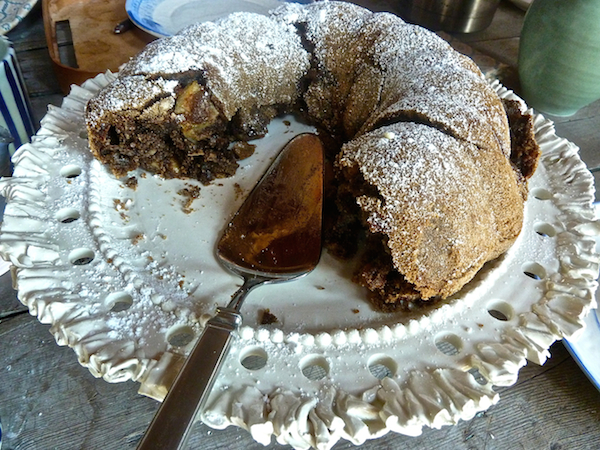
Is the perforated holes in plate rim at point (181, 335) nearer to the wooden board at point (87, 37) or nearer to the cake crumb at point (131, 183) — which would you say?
the cake crumb at point (131, 183)

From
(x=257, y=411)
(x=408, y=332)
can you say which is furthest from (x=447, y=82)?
(x=257, y=411)

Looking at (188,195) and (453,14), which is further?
(453,14)

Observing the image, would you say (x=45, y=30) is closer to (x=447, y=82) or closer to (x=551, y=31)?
(x=447, y=82)

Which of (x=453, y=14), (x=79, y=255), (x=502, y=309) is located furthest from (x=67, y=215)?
(x=453, y=14)

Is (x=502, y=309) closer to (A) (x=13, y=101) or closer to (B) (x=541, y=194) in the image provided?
(B) (x=541, y=194)

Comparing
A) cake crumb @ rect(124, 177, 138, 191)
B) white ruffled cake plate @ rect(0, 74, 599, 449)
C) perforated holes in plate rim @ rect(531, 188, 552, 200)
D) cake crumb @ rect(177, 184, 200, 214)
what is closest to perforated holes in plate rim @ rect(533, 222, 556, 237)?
white ruffled cake plate @ rect(0, 74, 599, 449)

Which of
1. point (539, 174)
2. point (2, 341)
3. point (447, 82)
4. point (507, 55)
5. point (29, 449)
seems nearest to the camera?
point (29, 449)

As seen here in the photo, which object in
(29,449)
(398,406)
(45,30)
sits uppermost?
(398,406)
